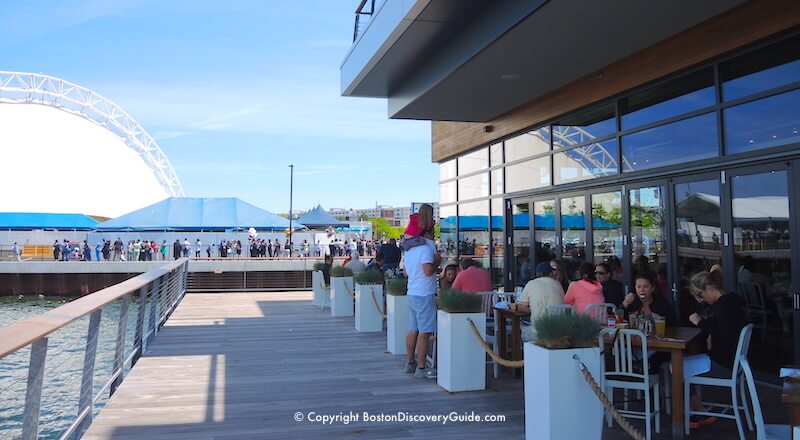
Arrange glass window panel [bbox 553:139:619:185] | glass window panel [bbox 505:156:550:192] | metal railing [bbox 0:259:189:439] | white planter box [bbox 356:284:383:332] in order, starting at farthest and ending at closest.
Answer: glass window panel [bbox 505:156:550:192] → white planter box [bbox 356:284:383:332] → glass window panel [bbox 553:139:619:185] → metal railing [bbox 0:259:189:439]

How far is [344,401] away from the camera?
18.5 feet

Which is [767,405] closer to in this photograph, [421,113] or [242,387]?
[242,387]

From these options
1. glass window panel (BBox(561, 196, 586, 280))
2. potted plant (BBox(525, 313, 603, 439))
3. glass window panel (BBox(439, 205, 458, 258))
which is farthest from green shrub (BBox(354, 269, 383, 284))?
potted plant (BBox(525, 313, 603, 439))

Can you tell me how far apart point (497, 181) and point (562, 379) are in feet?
28.4

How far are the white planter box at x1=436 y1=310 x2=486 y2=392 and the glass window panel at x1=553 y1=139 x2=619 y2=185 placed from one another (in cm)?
407

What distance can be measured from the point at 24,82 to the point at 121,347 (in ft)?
227

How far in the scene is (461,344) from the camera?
5898 millimetres

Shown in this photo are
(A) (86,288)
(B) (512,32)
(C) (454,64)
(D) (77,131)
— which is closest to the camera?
(B) (512,32)

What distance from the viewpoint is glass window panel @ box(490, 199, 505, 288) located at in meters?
12.3

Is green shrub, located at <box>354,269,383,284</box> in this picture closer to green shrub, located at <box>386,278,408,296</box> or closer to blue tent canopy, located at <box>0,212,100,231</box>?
green shrub, located at <box>386,278,408,296</box>

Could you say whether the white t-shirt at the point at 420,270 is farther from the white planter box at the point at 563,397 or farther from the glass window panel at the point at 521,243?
the glass window panel at the point at 521,243

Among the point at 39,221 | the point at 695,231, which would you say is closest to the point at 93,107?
the point at 39,221

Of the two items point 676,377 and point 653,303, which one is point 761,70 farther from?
point 676,377

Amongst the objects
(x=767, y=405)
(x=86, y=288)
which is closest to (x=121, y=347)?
(x=767, y=405)
